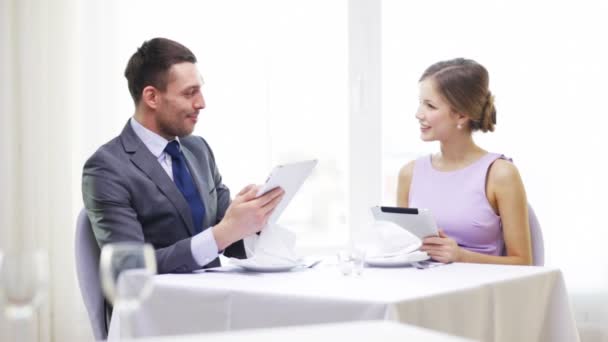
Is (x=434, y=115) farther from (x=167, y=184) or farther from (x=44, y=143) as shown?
(x=44, y=143)

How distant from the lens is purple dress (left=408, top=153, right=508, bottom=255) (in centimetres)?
288

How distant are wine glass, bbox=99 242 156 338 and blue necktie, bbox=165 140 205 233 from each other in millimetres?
1309

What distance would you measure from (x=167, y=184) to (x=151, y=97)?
0.39m

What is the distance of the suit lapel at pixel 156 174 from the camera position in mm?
2535

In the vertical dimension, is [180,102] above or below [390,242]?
above

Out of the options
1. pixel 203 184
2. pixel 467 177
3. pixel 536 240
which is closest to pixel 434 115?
pixel 467 177

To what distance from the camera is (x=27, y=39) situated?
3.56m

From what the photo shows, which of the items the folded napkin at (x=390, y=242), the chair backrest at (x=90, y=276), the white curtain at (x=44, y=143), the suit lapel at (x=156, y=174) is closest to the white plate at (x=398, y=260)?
the folded napkin at (x=390, y=242)

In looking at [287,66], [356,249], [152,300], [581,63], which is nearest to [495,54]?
[581,63]

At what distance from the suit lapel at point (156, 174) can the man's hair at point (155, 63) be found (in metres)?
0.28

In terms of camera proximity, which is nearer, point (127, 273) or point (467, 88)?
point (127, 273)

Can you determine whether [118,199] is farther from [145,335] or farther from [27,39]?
[27,39]

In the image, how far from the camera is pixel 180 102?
2.79m

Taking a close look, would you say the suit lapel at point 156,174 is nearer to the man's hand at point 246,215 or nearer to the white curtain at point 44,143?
the man's hand at point 246,215
